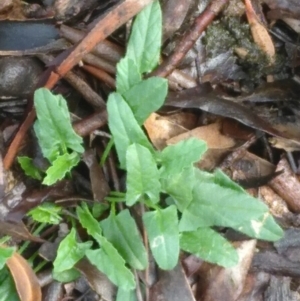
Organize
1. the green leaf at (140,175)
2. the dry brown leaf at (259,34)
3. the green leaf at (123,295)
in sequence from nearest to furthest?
1. the green leaf at (140,175)
2. the green leaf at (123,295)
3. the dry brown leaf at (259,34)

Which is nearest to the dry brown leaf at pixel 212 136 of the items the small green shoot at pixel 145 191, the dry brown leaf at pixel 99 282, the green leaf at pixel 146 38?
the small green shoot at pixel 145 191

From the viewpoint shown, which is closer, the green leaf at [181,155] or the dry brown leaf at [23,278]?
the green leaf at [181,155]

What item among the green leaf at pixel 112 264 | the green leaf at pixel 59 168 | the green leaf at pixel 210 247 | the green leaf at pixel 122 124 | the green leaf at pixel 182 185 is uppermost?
the green leaf at pixel 122 124

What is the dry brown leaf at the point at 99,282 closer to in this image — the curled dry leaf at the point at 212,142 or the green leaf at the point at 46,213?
the green leaf at the point at 46,213

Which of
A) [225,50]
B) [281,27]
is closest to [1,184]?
[225,50]

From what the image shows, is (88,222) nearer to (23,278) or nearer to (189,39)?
(23,278)

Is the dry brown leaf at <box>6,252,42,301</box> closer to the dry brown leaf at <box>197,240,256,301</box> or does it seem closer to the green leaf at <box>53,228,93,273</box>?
the green leaf at <box>53,228,93,273</box>

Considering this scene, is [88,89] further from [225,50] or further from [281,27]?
[281,27]
